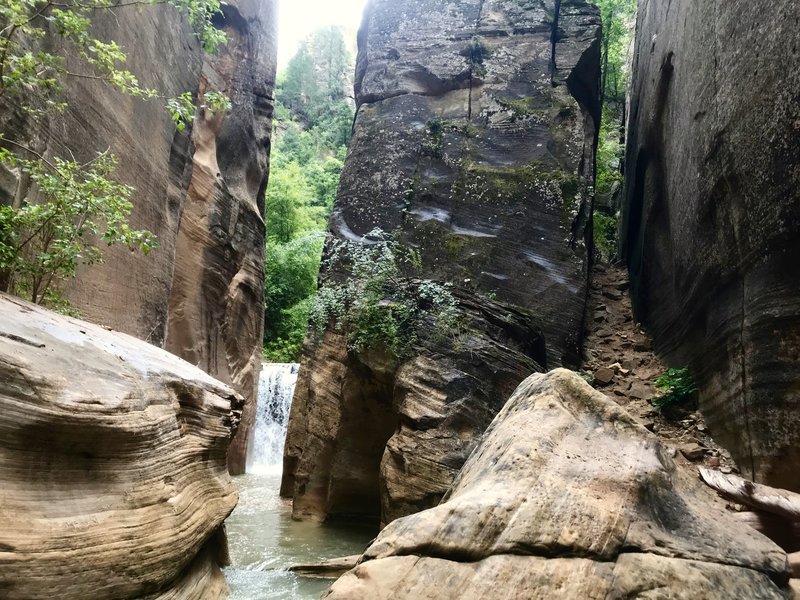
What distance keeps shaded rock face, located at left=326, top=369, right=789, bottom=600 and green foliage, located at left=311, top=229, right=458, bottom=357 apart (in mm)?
4184

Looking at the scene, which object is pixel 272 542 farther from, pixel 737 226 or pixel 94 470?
pixel 737 226

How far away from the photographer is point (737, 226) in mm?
5660

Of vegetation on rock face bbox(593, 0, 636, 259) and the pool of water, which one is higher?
vegetation on rock face bbox(593, 0, 636, 259)

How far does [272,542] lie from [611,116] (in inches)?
607

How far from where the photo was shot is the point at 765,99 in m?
5.14

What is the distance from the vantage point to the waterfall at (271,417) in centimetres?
1481

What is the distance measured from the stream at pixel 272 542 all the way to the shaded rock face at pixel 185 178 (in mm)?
2485

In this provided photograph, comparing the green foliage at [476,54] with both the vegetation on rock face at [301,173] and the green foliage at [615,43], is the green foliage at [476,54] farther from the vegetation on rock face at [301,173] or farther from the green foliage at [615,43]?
the vegetation on rock face at [301,173]

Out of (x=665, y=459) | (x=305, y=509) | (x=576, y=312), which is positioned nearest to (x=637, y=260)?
(x=576, y=312)

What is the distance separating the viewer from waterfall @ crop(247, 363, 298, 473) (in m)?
14.8

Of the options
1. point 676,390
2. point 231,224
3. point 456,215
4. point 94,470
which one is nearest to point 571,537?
point 94,470

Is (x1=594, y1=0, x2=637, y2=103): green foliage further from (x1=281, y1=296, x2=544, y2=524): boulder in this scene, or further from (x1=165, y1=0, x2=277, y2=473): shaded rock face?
(x1=281, y1=296, x2=544, y2=524): boulder

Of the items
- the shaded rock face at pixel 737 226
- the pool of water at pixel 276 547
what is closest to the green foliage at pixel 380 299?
the pool of water at pixel 276 547

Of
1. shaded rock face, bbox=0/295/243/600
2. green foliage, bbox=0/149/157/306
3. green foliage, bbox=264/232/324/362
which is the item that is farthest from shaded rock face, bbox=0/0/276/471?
green foliage, bbox=264/232/324/362
